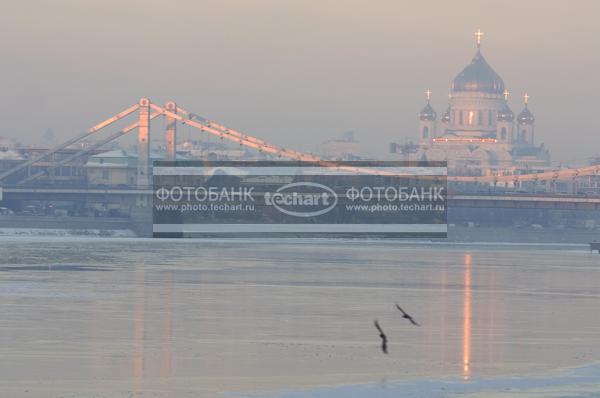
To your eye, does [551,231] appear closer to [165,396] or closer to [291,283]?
[291,283]

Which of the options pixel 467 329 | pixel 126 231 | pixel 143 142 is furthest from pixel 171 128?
pixel 467 329

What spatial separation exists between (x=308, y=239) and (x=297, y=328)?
255 feet

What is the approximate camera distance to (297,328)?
39.3m

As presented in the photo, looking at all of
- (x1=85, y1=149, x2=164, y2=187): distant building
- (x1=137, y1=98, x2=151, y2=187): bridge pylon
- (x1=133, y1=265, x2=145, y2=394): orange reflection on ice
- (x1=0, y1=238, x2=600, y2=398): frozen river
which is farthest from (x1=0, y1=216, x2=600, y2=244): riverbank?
(x1=133, y1=265, x2=145, y2=394): orange reflection on ice

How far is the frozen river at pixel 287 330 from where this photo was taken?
30.1 meters

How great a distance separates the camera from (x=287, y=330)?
127 ft

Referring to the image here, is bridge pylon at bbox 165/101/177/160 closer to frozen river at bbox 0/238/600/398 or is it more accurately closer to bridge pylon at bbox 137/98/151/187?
bridge pylon at bbox 137/98/151/187

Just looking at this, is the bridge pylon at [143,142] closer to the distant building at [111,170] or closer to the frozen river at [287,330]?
the distant building at [111,170]

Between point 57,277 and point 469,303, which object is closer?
point 469,303

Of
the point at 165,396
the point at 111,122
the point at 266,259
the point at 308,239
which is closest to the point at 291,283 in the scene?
the point at 266,259

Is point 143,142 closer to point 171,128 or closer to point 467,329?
point 171,128

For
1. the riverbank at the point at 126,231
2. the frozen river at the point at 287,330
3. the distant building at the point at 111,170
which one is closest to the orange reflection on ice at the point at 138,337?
the frozen river at the point at 287,330

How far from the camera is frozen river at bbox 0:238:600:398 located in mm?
30141

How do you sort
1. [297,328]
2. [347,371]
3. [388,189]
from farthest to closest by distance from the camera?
[388,189]
[297,328]
[347,371]
